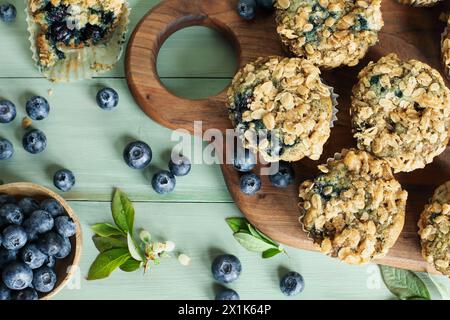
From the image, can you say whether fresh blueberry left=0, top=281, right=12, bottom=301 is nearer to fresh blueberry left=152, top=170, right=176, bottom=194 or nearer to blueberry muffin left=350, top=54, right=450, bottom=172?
fresh blueberry left=152, top=170, right=176, bottom=194

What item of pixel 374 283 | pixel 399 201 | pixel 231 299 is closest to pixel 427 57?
pixel 399 201

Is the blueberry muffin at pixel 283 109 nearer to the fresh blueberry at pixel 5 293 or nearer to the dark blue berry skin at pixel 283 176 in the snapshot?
the dark blue berry skin at pixel 283 176

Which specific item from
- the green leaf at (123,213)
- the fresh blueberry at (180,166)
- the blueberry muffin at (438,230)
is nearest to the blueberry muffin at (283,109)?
the fresh blueberry at (180,166)

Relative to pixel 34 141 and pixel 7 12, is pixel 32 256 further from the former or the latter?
pixel 7 12

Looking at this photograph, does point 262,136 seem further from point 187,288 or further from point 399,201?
point 187,288

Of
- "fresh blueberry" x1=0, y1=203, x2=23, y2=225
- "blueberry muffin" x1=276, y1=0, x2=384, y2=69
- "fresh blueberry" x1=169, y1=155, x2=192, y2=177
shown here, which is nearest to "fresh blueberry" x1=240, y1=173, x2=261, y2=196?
"fresh blueberry" x1=169, y1=155, x2=192, y2=177

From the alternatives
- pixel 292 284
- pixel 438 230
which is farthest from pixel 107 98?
pixel 438 230
